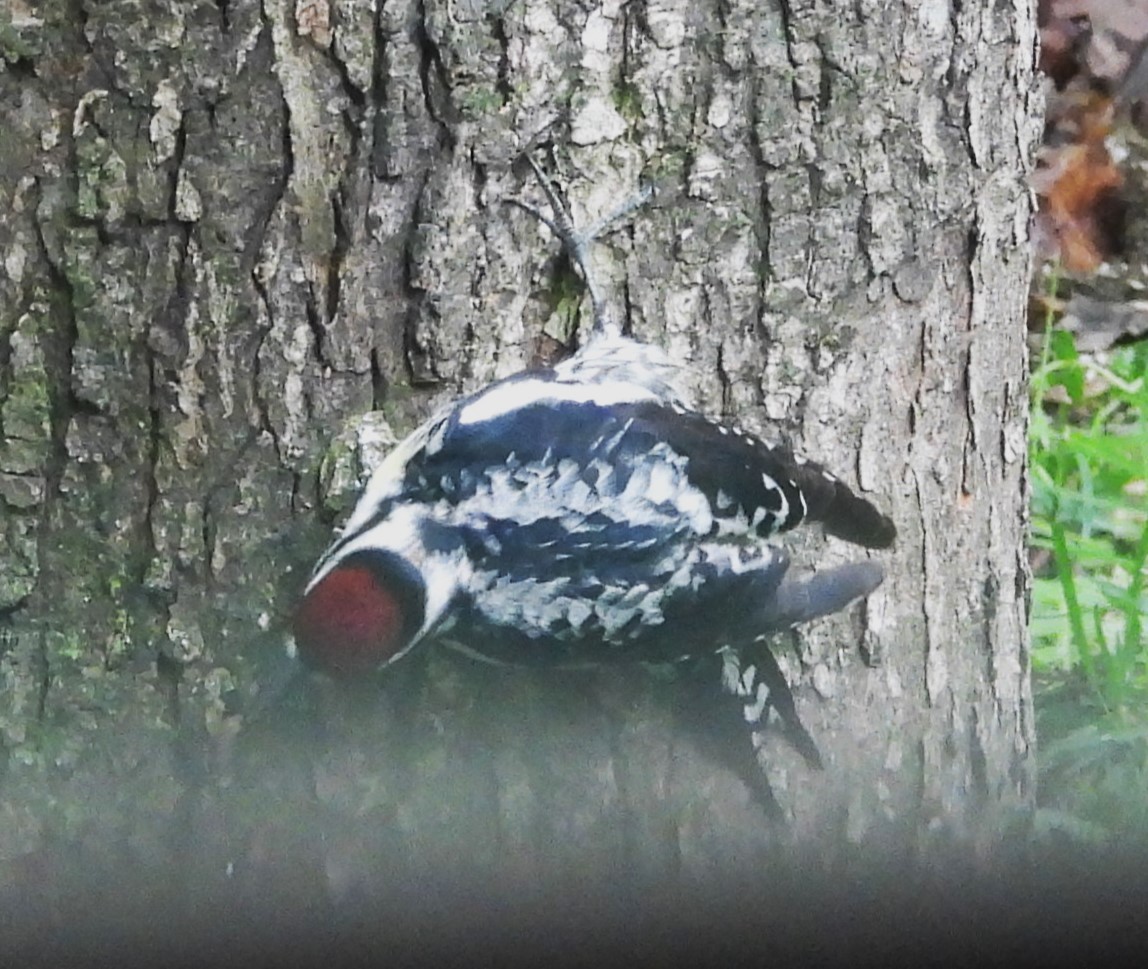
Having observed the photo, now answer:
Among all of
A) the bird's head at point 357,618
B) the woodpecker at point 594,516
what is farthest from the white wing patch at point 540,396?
the bird's head at point 357,618

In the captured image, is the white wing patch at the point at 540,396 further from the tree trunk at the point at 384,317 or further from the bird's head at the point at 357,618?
the bird's head at the point at 357,618

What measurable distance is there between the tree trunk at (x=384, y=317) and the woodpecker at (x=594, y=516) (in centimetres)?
4

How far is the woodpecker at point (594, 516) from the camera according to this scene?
4.03 ft

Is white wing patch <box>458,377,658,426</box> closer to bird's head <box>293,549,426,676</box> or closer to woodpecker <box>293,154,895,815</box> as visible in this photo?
woodpecker <box>293,154,895,815</box>

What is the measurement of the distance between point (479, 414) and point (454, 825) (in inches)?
15.1

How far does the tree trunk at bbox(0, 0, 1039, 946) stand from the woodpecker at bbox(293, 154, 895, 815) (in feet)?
0.14

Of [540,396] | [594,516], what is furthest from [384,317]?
[594,516]

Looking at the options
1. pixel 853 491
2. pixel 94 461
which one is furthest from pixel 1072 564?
pixel 94 461

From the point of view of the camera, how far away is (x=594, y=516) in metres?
1.26

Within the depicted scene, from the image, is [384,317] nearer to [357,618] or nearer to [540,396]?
[540,396]

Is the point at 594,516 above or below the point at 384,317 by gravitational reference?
below

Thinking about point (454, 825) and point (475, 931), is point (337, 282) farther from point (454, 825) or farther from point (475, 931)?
point (475, 931)

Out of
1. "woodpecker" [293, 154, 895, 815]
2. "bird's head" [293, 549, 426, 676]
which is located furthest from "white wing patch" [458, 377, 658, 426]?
"bird's head" [293, 549, 426, 676]

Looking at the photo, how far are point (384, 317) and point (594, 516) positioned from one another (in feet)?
0.90
